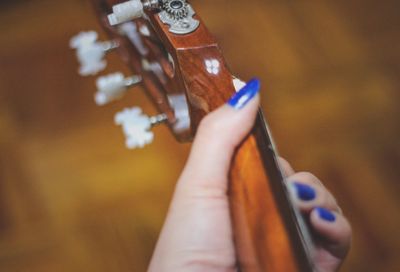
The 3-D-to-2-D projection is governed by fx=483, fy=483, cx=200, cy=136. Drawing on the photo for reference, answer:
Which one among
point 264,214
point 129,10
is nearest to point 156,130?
point 129,10

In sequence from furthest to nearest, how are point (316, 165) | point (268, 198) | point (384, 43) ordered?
point (384, 43) → point (316, 165) → point (268, 198)

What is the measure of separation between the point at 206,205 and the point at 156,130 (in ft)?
1.88

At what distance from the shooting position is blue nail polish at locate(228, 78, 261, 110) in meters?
0.56

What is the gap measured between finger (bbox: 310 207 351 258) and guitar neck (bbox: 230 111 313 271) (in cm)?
10

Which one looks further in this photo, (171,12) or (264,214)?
(171,12)

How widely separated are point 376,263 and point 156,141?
539mm

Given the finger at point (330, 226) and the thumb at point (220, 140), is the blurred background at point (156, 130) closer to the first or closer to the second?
the finger at point (330, 226)

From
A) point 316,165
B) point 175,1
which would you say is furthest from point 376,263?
point 175,1

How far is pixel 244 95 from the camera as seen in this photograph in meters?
0.57

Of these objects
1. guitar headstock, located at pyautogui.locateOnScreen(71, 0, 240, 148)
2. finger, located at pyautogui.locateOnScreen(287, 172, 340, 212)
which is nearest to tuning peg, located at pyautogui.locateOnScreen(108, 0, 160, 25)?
guitar headstock, located at pyautogui.locateOnScreen(71, 0, 240, 148)

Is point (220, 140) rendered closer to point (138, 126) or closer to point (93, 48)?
point (138, 126)

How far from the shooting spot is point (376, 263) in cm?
97

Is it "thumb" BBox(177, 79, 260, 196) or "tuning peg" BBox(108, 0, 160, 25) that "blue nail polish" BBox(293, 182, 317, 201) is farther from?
"tuning peg" BBox(108, 0, 160, 25)

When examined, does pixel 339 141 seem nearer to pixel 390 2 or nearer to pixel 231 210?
pixel 390 2
